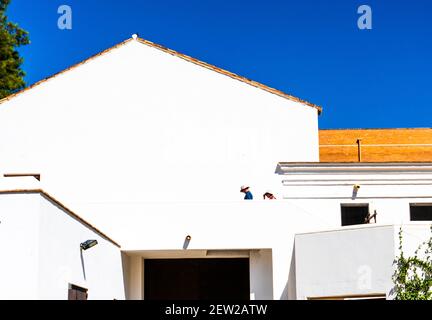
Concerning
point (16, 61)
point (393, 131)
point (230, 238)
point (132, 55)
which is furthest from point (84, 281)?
point (16, 61)

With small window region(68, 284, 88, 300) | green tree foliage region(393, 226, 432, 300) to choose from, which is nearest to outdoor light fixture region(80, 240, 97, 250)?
small window region(68, 284, 88, 300)

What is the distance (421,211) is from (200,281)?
33.2 ft

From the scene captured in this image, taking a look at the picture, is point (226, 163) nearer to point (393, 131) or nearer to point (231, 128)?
point (231, 128)

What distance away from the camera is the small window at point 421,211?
27094mm

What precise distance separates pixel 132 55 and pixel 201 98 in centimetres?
285

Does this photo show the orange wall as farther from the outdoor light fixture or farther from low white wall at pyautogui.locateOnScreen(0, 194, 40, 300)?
low white wall at pyautogui.locateOnScreen(0, 194, 40, 300)

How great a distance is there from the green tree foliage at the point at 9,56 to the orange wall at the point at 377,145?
59.8 ft

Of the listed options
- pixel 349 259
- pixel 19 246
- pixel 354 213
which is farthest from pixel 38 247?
pixel 354 213

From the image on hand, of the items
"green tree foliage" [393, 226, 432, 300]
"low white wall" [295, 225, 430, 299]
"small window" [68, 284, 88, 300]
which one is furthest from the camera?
"low white wall" [295, 225, 430, 299]

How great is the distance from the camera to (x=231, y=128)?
2753 cm

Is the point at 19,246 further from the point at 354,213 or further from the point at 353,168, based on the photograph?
the point at 354,213

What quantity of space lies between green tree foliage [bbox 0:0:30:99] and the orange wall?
1823 cm

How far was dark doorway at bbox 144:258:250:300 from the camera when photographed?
32.3m

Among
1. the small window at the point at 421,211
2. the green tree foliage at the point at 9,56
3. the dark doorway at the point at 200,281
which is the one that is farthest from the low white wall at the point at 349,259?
the green tree foliage at the point at 9,56
